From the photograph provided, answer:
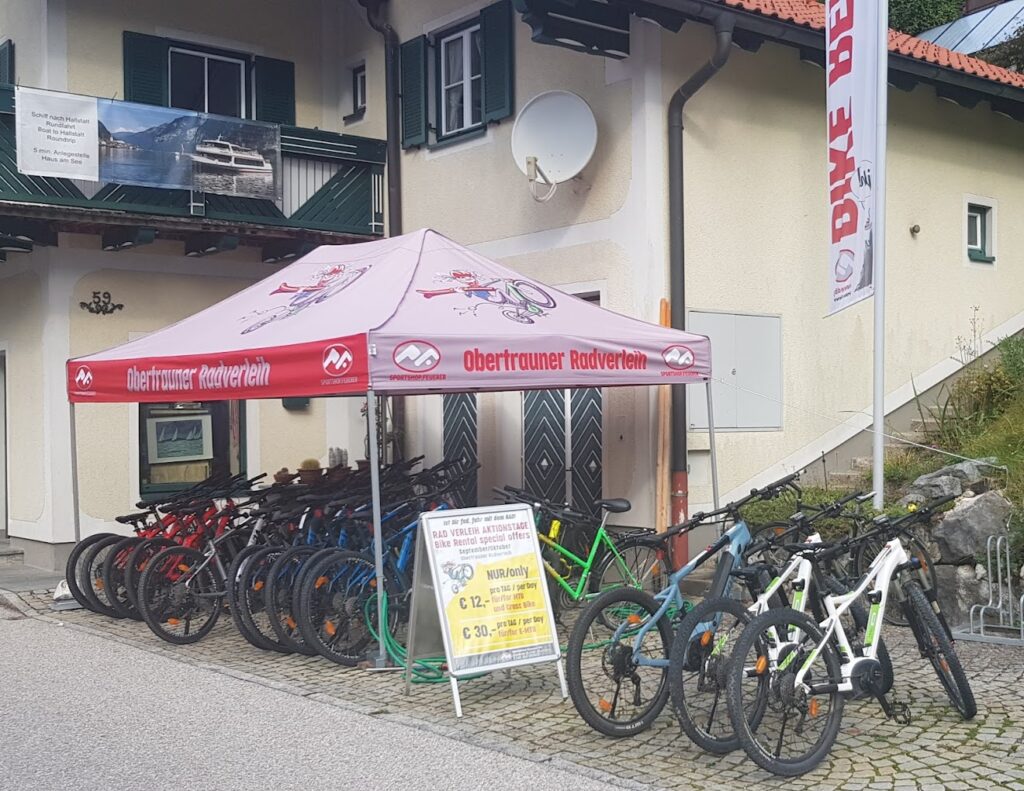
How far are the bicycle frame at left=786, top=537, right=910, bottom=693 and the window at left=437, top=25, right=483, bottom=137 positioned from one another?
707 cm

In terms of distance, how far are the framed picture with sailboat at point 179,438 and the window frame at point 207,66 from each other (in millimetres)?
3356

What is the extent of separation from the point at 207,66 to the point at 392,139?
8.05ft

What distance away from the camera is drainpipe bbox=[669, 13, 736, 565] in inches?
378

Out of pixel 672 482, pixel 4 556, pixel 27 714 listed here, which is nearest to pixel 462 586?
pixel 27 714

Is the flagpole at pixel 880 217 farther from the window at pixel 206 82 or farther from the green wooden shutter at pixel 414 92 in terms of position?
the window at pixel 206 82

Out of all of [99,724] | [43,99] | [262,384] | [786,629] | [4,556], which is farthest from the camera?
[4,556]

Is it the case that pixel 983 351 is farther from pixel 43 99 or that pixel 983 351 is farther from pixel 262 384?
pixel 43 99

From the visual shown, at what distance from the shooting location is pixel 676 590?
18.9ft

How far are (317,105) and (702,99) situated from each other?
536 cm

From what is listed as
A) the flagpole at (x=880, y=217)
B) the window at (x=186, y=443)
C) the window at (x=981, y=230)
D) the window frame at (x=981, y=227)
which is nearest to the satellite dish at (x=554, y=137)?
the flagpole at (x=880, y=217)

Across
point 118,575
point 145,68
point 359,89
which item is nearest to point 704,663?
point 118,575

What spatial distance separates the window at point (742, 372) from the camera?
32.8 ft

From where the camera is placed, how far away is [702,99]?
10094mm

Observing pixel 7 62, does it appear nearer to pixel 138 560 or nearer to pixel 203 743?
pixel 138 560
